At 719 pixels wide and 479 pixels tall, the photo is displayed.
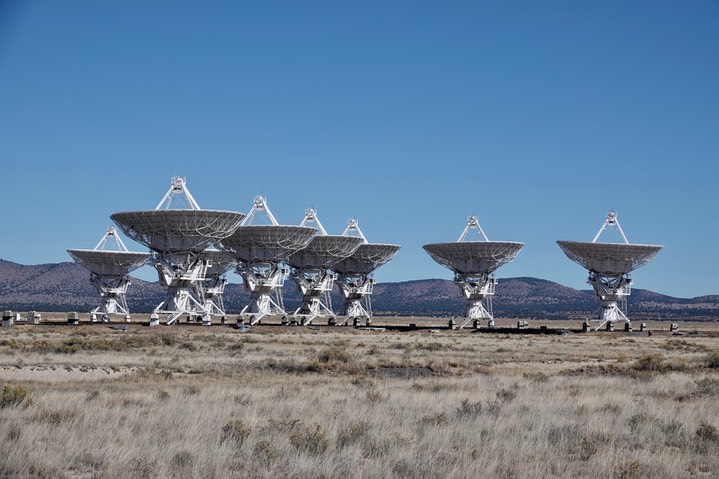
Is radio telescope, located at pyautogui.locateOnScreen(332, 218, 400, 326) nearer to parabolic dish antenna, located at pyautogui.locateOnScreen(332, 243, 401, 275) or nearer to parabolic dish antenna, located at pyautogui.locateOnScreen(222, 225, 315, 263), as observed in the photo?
parabolic dish antenna, located at pyautogui.locateOnScreen(332, 243, 401, 275)

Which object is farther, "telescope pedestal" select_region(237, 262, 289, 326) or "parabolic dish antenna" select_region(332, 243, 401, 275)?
"parabolic dish antenna" select_region(332, 243, 401, 275)

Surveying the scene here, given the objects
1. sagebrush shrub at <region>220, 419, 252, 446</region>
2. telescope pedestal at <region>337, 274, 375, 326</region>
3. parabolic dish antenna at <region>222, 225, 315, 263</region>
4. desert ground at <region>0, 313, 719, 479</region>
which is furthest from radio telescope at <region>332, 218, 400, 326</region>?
sagebrush shrub at <region>220, 419, 252, 446</region>

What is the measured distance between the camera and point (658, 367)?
3341 centimetres

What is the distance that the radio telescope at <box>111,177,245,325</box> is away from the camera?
70.8 metres

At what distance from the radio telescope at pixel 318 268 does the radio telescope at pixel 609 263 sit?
21923mm

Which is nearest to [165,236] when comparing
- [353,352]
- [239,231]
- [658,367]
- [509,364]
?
[239,231]

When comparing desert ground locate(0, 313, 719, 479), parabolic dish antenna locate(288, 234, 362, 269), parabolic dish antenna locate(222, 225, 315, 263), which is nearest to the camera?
desert ground locate(0, 313, 719, 479)

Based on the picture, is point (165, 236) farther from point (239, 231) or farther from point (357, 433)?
point (357, 433)

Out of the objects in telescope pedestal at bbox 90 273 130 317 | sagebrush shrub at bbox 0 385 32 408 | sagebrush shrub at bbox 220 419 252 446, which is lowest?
sagebrush shrub at bbox 220 419 252 446

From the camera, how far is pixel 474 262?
89.2 m

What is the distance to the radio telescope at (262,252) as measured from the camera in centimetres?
8169

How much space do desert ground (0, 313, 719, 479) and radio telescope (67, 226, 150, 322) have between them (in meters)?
65.2

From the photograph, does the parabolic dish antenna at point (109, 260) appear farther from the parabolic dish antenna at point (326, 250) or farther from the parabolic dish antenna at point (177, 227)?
the parabolic dish antenna at point (177, 227)

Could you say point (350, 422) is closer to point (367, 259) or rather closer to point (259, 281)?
point (259, 281)
